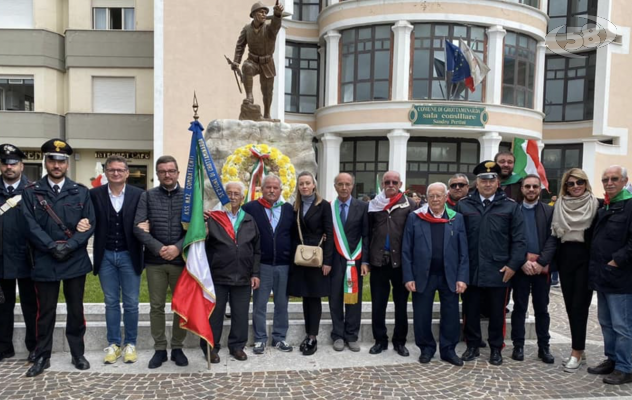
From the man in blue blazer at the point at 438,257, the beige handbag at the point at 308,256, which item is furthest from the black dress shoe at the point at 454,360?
the beige handbag at the point at 308,256

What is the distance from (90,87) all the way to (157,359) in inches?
717

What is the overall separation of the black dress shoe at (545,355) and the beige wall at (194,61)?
48.1 feet

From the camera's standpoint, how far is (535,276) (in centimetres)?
514

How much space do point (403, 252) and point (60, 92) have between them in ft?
66.1

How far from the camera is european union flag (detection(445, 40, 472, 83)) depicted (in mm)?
17469

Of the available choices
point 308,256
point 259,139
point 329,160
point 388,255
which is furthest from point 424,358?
point 329,160

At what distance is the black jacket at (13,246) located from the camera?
4574 mm

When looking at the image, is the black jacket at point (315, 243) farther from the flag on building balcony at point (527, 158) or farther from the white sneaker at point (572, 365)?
the flag on building balcony at point (527, 158)

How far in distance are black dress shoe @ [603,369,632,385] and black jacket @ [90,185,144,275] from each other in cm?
490

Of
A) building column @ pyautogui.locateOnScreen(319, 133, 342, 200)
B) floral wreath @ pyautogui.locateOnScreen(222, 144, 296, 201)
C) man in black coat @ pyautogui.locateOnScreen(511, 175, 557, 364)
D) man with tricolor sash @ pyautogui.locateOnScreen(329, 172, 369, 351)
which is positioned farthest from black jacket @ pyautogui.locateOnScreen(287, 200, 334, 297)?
building column @ pyautogui.locateOnScreen(319, 133, 342, 200)

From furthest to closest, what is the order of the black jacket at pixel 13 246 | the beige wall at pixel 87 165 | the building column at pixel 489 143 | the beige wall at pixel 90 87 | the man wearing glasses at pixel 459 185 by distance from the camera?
the beige wall at pixel 87 165, the beige wall at pixel 90 87, the building column at pixel 489 143, the man wearing glasses at pixel 459 185, the black jacket at pixel 13 246

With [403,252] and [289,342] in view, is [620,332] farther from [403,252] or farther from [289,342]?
[289,342]

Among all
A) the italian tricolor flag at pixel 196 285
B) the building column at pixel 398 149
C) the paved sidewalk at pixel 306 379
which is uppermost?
the building column at pixel 398 149

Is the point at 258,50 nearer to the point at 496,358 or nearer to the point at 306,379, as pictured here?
the point at 306,379
